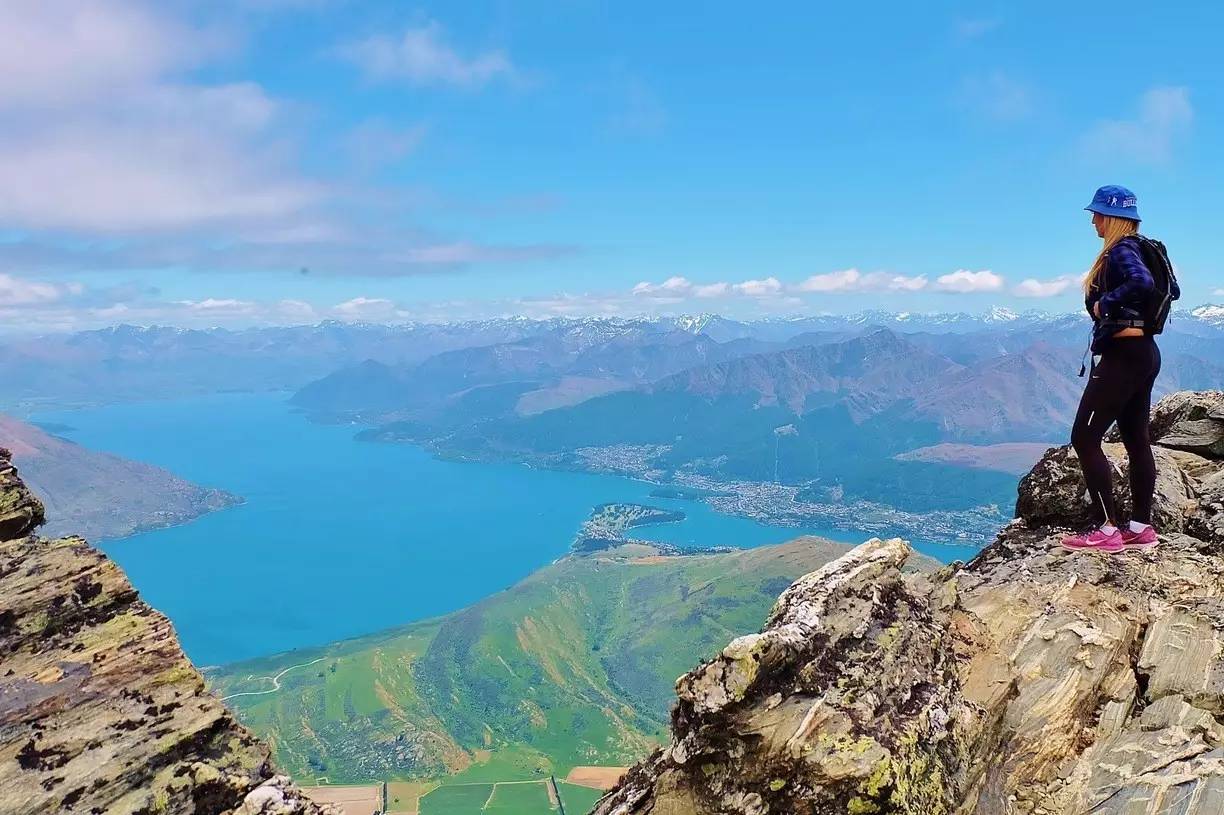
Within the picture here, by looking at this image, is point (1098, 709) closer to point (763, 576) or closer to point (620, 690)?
point (620, 690)

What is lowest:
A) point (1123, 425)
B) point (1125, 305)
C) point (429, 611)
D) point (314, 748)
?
point (429, 611)

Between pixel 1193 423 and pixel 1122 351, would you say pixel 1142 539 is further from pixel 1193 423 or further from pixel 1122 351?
pixel 1193 423

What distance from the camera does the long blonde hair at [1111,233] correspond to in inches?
378

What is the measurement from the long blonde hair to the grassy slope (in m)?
83.6

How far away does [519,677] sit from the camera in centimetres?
13388

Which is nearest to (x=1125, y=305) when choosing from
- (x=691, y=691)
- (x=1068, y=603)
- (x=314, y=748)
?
(x=1068, y=603)

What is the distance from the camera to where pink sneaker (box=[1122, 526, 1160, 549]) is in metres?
10.5

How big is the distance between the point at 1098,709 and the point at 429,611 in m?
203

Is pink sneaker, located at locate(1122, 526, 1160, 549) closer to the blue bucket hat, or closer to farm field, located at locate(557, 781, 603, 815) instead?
the blue bucket hat

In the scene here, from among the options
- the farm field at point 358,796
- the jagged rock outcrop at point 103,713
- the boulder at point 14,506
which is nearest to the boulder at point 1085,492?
the jagged rock outcrop at point 103,713

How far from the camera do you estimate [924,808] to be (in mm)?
6035

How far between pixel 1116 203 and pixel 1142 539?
198 inches

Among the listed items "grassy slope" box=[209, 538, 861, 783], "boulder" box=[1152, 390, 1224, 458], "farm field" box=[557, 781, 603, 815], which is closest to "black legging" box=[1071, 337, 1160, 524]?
"boulder" box=[1152, 390, 1224, 458]

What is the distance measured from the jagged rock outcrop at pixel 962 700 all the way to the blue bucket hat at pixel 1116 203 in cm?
499
